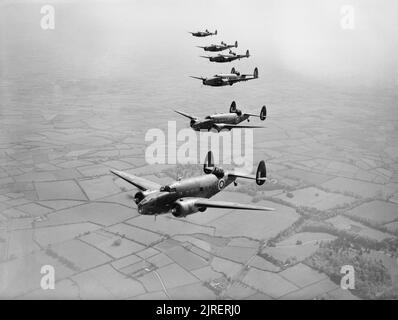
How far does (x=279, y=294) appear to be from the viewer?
131ft

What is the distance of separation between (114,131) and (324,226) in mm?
81623

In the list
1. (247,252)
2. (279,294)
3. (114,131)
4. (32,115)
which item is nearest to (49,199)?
(247,252)

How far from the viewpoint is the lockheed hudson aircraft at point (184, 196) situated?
2648 cm

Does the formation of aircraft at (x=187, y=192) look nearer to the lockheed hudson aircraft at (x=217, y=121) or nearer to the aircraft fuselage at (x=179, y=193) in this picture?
the aircraft fuselage at (x=179, y=193)

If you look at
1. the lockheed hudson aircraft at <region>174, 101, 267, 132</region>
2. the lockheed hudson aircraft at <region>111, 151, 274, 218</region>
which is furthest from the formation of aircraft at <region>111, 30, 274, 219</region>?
the lockheed hudson aircraft at <region>174, 101, 267, 132</region>

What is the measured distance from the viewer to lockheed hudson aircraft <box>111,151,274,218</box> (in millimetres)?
26484

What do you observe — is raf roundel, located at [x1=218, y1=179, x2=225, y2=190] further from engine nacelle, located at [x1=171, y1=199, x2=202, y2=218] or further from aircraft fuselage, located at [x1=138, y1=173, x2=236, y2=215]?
engine nacelle, located at [x1=171, y1=199, x2=202, y2=218]

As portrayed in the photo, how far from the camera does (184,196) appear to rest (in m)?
28.9

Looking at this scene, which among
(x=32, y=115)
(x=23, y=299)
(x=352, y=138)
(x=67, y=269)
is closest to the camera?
(x=23, y=299)

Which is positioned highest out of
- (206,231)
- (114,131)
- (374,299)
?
(114,131)

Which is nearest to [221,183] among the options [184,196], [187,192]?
[187,192]

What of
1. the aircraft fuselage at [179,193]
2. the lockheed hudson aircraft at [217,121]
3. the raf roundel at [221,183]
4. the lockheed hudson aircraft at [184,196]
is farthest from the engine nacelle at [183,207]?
the lockheed hudson aircraft at [217,121]

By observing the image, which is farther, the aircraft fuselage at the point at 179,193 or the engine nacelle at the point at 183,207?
the aircraft fuselage at the point at 179,193

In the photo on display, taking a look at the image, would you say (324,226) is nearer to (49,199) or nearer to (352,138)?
(49,199)
